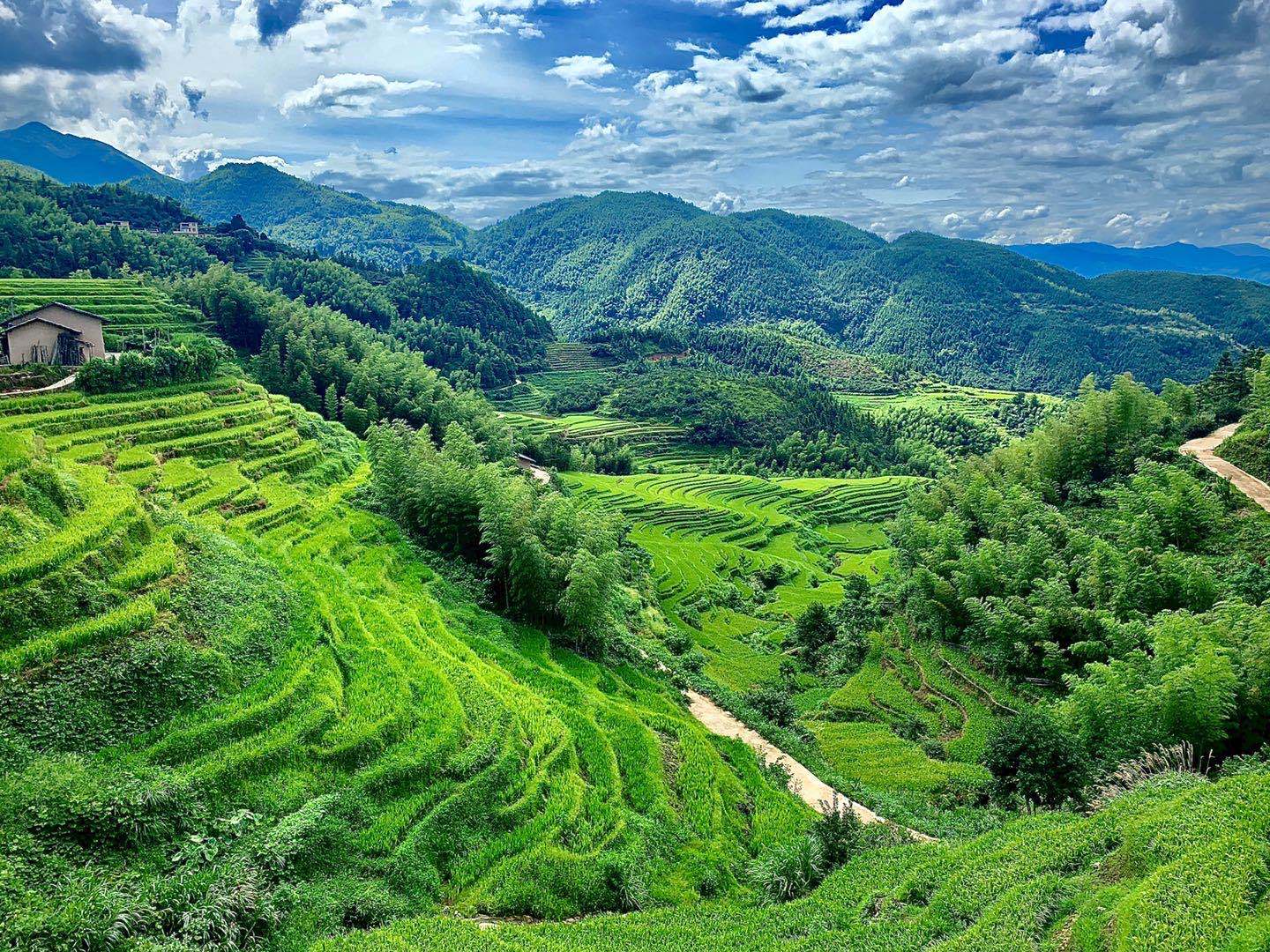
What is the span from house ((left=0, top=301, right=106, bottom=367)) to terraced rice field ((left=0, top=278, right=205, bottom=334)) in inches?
248

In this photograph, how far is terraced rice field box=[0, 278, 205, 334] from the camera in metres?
51.4

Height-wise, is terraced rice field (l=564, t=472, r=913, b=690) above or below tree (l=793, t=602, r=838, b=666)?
below

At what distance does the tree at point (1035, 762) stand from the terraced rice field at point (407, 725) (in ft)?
20.8

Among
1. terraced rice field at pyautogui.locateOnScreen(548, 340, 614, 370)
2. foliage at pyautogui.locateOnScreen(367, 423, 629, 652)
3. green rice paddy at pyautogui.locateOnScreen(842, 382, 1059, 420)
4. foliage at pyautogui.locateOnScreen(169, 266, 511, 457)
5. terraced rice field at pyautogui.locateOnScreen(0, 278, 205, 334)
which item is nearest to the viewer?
foliage at pyautogui.locateOnScreen(367, 423, 629, 652)

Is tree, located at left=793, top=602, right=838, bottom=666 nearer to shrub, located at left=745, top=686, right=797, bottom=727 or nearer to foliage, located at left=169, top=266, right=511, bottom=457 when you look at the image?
shrub, located at left=745, top=686, right=797, bottom=727

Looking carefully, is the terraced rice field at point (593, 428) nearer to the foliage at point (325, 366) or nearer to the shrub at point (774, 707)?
the foliage at point (325, 366)

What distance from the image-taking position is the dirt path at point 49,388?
33.2m

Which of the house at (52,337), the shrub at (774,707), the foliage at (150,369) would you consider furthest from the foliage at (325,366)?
the shrub at (774,707)

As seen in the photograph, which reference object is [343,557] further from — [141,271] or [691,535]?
[141,271]

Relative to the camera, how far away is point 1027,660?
29547 millimetres

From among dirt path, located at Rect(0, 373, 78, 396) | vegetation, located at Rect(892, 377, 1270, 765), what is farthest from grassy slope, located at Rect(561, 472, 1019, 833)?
dirt path, located at Rect(0, 373, 78, 396)

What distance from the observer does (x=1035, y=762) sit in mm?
20953

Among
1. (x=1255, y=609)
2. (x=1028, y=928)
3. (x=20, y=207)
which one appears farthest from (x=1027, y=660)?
(x=20, y=207)

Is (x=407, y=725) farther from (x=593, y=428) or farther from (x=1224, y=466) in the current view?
(x=593, y=428)
